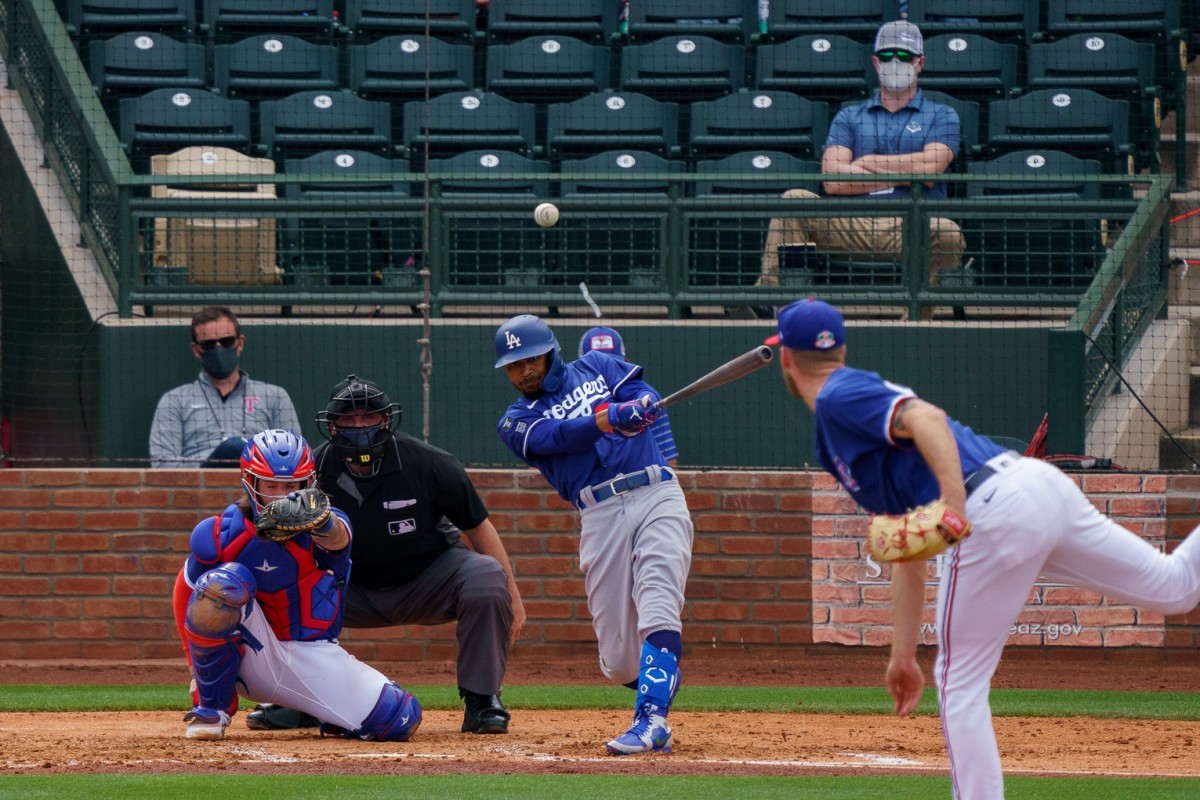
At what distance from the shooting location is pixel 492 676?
635 centimetres

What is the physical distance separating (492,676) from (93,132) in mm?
5084

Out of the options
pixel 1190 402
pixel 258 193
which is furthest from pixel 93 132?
pixel 1190 402

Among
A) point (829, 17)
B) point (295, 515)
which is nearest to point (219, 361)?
point (295, 515)

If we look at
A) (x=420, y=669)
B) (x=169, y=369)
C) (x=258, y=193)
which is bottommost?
(x=420, y=669)

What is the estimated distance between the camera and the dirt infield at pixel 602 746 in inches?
215

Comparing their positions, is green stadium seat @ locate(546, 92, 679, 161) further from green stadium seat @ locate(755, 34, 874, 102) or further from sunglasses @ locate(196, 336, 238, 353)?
sunglasses @ locate(196, 336, 238, 353)

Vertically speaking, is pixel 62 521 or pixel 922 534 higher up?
pixel 922 534

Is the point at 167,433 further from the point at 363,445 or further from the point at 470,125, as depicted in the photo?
the point at 470,125

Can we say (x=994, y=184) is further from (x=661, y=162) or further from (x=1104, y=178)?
(x=661, y=162)

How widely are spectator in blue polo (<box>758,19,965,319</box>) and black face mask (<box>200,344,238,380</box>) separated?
3.04 meters

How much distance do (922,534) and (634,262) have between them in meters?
5.78

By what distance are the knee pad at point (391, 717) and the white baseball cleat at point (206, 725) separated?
0.52 m

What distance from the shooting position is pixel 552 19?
11.8 meters

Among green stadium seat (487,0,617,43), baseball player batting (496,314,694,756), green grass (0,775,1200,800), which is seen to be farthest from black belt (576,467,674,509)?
green stadium seat (487,0,617,43)
